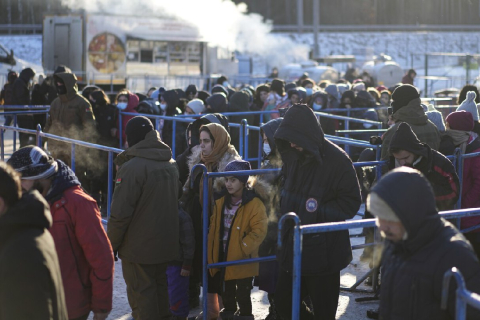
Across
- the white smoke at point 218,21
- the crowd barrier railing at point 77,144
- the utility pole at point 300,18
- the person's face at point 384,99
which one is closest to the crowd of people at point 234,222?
the crowd barrier railing at point 77,144

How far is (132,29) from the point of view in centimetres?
2686

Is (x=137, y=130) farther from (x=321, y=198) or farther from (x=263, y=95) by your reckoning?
(x=263, y=95)

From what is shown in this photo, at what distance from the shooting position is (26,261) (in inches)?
119

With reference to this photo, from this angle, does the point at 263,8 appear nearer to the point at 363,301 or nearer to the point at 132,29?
the point at 132,29

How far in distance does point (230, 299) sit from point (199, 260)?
0.39 meters

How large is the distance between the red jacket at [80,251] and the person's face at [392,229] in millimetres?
1643

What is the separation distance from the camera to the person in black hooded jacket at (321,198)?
4.66 m

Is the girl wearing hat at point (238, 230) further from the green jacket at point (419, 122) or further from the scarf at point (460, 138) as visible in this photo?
the scarf at point (460, 138)

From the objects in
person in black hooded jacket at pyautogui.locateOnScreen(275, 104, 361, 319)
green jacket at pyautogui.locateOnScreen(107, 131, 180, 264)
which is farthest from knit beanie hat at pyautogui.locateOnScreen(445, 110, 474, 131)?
green jacket at pyautogui.locateOnScreen(107, 131, 180, 264)

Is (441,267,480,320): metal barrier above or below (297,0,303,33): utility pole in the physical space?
below

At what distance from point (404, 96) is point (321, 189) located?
232 centimetres

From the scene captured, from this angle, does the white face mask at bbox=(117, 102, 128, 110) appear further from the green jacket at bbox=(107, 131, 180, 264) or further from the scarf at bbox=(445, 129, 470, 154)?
the green jacket at bbox=(107, 131, 180, 264)

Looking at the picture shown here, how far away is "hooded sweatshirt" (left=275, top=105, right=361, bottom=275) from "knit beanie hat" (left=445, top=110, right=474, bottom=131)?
→ 2.42 metres

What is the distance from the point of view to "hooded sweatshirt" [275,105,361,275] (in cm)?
466
